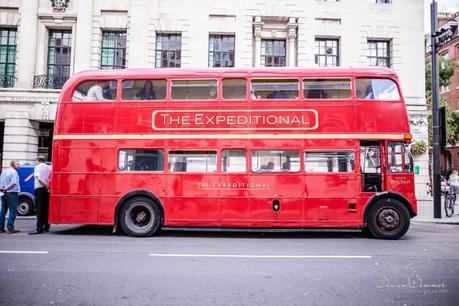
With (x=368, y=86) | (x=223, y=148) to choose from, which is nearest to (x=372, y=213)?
(x=368, y=86)

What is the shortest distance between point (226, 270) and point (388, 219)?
509 centimetres

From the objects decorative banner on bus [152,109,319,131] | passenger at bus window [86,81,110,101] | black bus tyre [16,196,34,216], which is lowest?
black bus tyre [16,196,34,216]

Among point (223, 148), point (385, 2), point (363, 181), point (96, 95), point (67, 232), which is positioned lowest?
point (67, 232)

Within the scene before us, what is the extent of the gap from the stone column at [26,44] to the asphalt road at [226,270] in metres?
12.4

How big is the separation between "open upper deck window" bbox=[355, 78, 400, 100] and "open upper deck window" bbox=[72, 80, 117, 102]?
6.37m

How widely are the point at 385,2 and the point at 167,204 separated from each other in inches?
720

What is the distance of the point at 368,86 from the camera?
9.12 metres

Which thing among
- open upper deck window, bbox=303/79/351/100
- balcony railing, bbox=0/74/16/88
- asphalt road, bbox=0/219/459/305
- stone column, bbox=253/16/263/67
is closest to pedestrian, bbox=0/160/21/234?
asphalt road, bbox=0/219/459/305

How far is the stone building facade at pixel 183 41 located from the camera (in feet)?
61.3

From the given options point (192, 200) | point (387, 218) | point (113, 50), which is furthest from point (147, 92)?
point (113, 50)

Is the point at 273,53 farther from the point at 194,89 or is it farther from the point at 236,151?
the point at 236,151

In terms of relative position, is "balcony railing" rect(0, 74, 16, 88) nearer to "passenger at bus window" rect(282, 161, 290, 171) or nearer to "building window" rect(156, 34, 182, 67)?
"building window" rect(156, 34, 182, 67)

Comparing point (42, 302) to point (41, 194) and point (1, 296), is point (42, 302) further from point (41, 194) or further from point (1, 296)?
point (41, 194)

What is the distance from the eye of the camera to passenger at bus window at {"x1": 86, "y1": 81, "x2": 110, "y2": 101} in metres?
9.27
